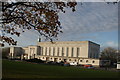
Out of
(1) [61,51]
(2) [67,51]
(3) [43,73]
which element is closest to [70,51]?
(2) [67,51]

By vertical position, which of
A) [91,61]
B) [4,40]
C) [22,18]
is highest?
[22,18]

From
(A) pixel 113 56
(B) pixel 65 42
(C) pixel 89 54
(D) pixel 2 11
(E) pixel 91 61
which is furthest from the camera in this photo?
(B) pixel 65 42

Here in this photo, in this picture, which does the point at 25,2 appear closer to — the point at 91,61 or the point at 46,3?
the point at 46,3

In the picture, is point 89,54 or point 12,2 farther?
point 89,54

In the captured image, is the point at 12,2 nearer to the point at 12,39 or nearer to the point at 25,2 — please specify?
the point at 25,2

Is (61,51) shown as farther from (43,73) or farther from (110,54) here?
(43,73)

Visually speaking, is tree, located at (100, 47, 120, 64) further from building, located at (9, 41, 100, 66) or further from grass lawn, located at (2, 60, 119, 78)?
grass lawn, located at (2, 60, 119, 78)

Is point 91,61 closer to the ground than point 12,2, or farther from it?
closer to the ground

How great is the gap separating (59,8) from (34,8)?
1.36m

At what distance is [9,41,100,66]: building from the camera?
10082cm

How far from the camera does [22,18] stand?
1074cm

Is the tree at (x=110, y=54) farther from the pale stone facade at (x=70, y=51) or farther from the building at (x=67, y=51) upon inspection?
the pale stone facade at (x=70, y=51)

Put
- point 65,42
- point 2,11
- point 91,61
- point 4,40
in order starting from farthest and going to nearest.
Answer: point 65,42 < point 91,61 < point 4,40 < point 2,11

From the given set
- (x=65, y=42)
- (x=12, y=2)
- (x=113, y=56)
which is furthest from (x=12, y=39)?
(x=65, y=42)
